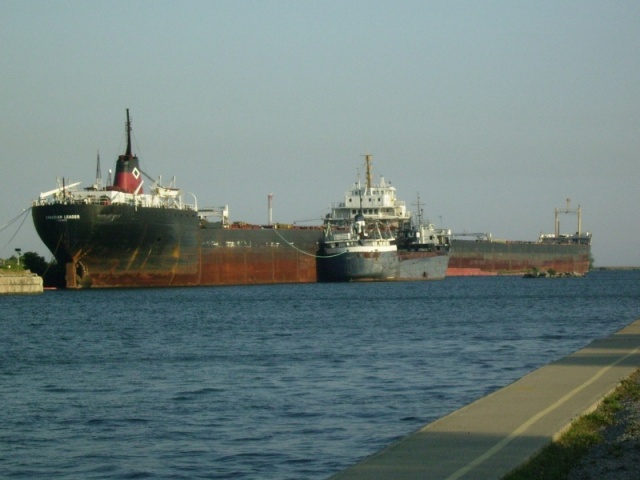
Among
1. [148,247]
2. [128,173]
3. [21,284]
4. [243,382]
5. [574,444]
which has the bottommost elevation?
[243,382]

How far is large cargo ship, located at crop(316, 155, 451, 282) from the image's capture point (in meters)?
69.4

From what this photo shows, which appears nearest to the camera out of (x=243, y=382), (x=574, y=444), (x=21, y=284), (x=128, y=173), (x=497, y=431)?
(x=574, y=444)

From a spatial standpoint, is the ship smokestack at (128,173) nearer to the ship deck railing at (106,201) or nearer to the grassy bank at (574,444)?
the ship deck railing at (106,201)

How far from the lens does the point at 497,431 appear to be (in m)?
10.0

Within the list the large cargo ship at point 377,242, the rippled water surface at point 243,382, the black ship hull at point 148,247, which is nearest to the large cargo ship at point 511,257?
the large cargo ship at point 377,242

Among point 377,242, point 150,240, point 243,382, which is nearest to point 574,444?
point 243,382

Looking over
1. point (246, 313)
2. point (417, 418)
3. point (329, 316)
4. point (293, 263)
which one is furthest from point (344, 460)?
point (293, 263)

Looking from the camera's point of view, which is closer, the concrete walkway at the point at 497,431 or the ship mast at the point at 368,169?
the concrete walkway at the point at 497,431

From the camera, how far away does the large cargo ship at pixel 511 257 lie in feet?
297

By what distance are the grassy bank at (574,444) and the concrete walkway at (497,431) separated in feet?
0.29

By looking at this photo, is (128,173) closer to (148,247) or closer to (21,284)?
(148,247)

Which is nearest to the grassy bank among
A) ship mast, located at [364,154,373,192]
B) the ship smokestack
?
the ship smokestack

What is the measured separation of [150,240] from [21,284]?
22.1ft

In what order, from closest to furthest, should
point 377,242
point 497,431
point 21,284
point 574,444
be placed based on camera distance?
point 574,444 → point 497,431 → point 21,284 → point 377,242
